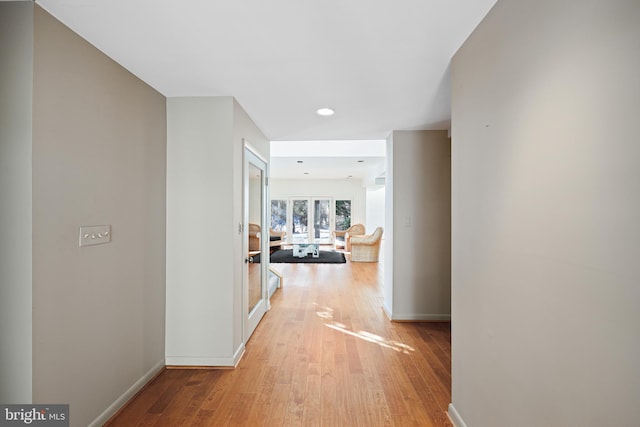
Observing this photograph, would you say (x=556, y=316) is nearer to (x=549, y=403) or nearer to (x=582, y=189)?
(x=549, y=403)

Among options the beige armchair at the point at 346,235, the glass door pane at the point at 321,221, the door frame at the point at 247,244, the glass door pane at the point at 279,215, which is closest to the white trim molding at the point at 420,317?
the door frame at the point at 247,244

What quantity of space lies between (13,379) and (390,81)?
2835 mm

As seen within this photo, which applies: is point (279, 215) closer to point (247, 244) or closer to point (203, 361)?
point (247, 244)

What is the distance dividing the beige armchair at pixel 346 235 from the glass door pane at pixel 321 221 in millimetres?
322

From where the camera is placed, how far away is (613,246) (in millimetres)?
856

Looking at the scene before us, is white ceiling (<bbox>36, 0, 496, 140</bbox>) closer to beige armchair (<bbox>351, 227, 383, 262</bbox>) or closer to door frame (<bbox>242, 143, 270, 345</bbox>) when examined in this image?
door frame (<bbox>242, 143, 270, 345</bbox>)

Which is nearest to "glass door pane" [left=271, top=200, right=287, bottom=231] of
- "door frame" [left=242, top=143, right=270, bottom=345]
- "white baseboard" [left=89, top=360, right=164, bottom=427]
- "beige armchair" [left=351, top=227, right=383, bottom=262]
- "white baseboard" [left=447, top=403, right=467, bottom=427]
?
"beige armchair" [left=351, top=227, right=383, bottom=262]

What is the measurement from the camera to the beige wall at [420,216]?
387 centimetres

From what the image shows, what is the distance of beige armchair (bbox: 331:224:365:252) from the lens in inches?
401

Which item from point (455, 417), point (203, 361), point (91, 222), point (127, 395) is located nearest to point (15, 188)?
point (91, 222)

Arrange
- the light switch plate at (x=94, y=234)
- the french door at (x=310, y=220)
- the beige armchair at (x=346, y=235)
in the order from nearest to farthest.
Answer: the light switch plate at (x=94, y=234) < the beige armchair at (x=346, y=235) < the french door at (x=310, y=220)

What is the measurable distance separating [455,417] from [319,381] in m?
1.00

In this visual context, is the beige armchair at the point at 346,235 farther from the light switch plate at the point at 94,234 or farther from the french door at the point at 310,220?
the light switch plate at the point at 94,234

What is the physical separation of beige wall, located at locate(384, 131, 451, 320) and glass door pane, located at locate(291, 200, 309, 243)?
25.7ft
